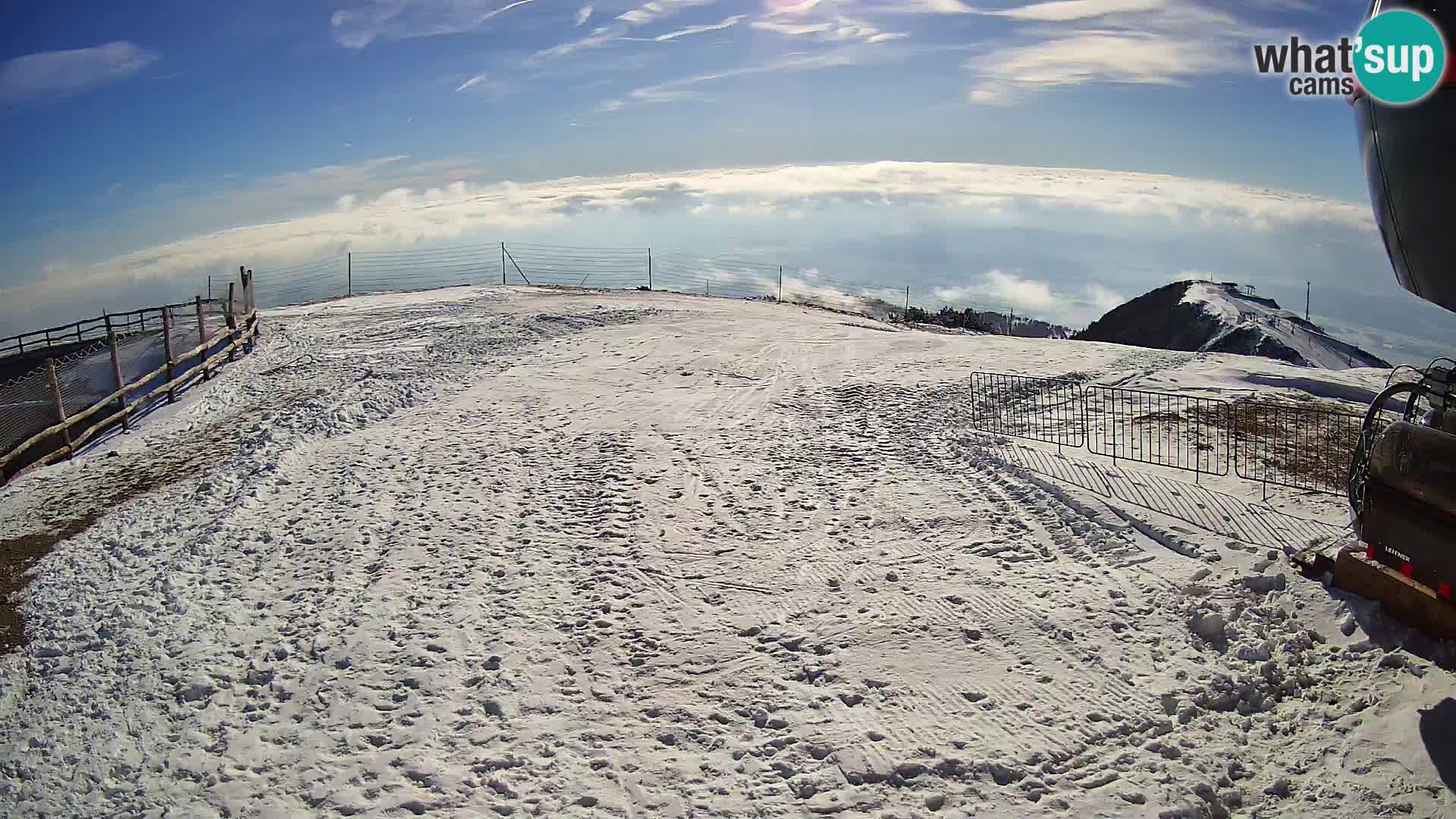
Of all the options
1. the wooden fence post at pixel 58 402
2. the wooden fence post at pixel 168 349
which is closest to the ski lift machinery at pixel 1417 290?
the wooden fence post at pixel 58 402

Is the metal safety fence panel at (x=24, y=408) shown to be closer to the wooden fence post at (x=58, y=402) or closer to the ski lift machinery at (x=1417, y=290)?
the wooden fence post at (x=58, y=402)

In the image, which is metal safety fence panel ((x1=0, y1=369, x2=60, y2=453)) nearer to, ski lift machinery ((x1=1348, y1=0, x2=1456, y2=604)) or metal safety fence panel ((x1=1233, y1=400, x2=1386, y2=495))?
ski lift machinery ((x1=1348, y1=0, x2=1456, y2=604))

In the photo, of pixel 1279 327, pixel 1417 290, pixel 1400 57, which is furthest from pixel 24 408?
pixel 1279 327

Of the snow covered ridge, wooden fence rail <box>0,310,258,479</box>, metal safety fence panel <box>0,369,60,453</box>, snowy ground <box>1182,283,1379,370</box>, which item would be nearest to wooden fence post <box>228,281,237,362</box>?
wooden fence rail <box>0,310,258,479</box>

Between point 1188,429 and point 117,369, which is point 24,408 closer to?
point 117,369

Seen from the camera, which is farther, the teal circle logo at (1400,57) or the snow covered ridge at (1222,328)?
the snow covered ridge at (1222,328)
